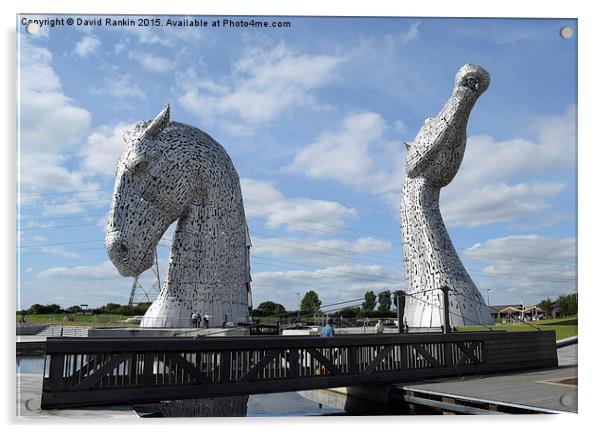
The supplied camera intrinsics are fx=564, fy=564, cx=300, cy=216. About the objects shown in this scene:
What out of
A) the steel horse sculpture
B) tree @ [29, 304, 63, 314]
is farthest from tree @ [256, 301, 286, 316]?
tree @ [29, 304, 63, 314]

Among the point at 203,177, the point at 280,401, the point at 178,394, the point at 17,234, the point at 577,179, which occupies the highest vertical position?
the point at 203,177

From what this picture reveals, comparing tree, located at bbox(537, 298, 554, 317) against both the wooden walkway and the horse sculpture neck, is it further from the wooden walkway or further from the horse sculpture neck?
the horse sculpture neck

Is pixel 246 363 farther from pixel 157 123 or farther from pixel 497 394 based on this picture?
pixel 157 123

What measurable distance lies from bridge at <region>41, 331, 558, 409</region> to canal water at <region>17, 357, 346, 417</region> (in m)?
0.37

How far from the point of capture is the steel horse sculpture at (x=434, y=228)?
1586 cm

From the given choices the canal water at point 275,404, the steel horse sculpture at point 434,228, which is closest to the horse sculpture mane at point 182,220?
the canal water at point 275,404

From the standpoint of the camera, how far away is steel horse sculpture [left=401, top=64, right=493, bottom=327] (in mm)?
15859

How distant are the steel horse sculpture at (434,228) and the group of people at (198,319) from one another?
5.79 meters

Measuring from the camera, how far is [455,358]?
793 cm

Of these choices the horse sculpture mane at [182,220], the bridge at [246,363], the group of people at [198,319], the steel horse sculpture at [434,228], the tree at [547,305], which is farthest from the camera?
the steel horse sculpture at [434,228]

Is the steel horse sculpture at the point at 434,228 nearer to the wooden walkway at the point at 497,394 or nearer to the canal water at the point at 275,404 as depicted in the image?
the canal water at the point at 275,404
